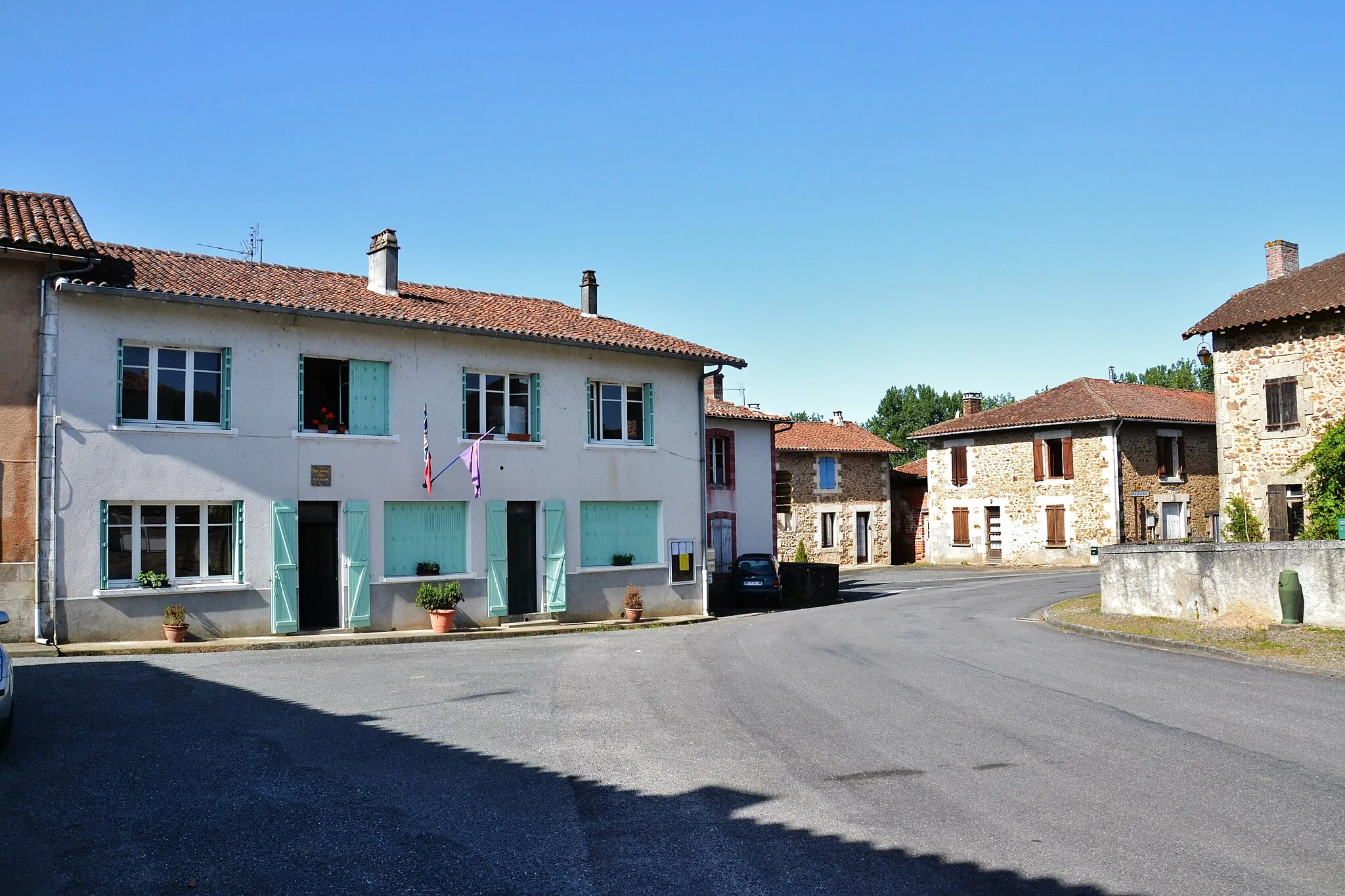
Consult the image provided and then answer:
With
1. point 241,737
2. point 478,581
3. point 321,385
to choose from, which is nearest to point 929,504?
point 478,581

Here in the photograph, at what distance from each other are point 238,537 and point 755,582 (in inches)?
533

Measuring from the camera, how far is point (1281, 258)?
1075 inches

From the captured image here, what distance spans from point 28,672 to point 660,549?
13.3 m

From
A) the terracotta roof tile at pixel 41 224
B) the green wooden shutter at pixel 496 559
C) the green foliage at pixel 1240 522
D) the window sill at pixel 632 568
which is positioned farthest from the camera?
the green foliage at pixel 1240 522

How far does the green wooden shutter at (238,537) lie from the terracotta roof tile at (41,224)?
4717 millimetres

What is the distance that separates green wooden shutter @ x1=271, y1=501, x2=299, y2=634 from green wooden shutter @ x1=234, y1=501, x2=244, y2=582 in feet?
1.57

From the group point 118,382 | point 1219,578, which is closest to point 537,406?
point 118,382

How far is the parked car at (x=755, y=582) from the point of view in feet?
89.4

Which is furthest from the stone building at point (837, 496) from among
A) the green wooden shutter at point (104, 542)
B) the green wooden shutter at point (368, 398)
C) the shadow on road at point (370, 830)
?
the shadow on road at point (370, 830)

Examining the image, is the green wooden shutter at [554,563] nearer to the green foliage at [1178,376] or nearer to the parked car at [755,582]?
Answer: the parked car at [755,582]

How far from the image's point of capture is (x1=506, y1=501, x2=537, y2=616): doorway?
70.2 ft

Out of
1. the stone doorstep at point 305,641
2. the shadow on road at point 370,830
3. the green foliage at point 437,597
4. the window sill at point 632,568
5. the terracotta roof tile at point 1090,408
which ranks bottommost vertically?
the stone doorstep at point 305,641

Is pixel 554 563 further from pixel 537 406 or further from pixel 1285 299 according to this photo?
pixel 1285 299

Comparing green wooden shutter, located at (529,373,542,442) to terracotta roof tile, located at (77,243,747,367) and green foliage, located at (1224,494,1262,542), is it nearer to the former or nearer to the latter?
terracotta roof tile, located at (77,243,747,367)
